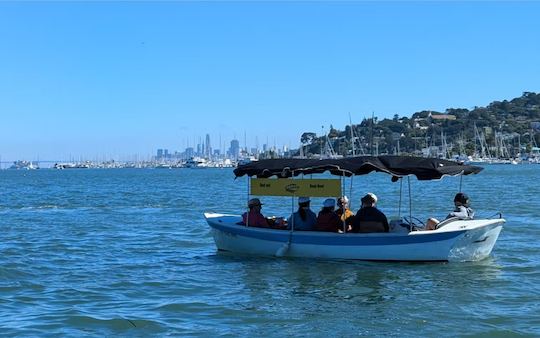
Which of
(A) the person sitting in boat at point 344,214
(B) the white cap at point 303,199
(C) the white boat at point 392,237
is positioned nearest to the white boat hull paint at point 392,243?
(C) the white boat at point 392,237

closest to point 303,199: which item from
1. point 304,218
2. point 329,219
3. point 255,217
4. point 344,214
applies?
point 304,218

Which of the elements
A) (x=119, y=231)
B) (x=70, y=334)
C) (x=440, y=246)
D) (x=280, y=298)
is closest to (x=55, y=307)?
(x=70, y=334)

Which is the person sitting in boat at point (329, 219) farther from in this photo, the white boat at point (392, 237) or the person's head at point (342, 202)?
the white boat at point (392, 237)

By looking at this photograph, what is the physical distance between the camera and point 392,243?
17.0 metres

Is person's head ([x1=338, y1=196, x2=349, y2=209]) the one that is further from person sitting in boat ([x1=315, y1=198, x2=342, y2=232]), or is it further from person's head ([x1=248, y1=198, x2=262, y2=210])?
person's head ([x1=248, y1=198, x2=262, y2=210])

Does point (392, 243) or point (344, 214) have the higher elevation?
point (344, 214)

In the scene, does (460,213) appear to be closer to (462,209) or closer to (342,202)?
(462,209)

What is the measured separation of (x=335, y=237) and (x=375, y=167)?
1832mm

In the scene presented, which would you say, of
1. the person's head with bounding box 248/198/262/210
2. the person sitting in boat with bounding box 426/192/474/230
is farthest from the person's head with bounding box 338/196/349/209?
the person's head with bounding box 248/198/262/210

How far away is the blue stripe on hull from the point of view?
55.0ft

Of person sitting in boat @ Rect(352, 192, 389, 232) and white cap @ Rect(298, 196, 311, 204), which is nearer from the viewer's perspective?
person sitting in boat @ Rect(352, 192, 389, 232)

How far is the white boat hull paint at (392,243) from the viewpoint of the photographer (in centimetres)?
1675

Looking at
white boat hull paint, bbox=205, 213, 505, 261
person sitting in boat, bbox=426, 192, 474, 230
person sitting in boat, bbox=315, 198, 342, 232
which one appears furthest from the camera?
person sitting in boat, bbox=315, 198, 342, 232

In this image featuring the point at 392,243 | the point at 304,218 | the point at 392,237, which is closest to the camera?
the point at 392,237
